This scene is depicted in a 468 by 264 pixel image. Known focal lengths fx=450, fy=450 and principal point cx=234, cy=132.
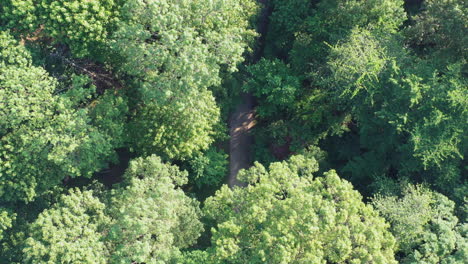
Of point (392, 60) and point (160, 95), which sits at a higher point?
point (392, 60)

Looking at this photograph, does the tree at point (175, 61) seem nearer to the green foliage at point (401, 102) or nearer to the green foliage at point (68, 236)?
the green foliage at point (68, 236)

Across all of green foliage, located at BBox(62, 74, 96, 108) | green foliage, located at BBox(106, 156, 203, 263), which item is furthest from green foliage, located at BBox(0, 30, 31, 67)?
green foliage, located at BBox(106, 156, 203, 263)

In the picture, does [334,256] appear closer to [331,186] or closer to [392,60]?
[331,186]

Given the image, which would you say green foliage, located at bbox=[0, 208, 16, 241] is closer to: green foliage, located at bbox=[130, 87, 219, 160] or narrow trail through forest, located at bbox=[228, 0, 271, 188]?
green foliage, located at bbox=[130, 87, 219, 160]

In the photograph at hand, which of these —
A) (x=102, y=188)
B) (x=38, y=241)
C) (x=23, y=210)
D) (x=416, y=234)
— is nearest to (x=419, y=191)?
(x=416, y=234)

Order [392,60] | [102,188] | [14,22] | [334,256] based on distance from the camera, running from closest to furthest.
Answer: [334,256] < [14,22] < [392,60] < [102,188]

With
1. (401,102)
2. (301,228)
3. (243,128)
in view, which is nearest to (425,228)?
(401,102)
